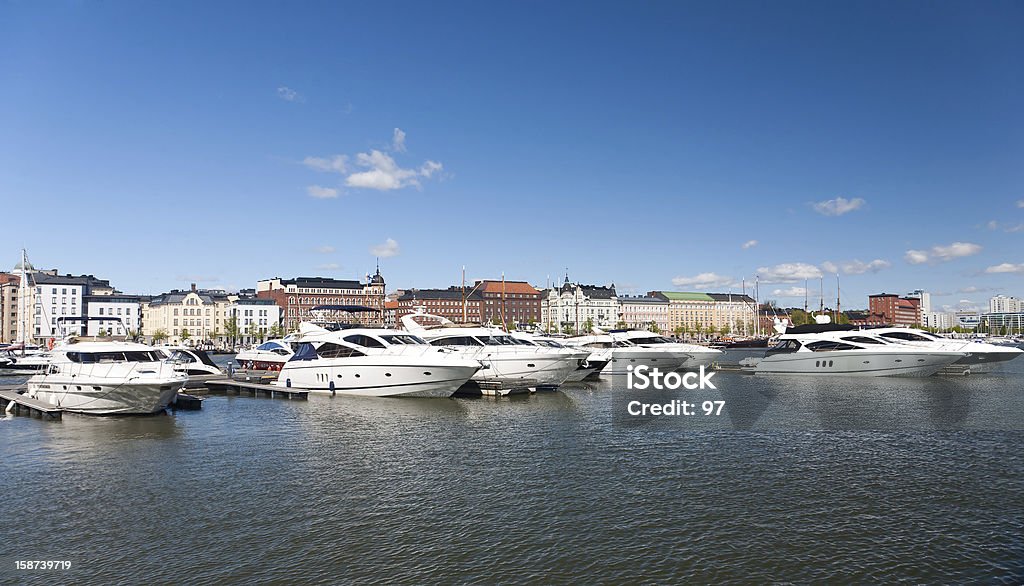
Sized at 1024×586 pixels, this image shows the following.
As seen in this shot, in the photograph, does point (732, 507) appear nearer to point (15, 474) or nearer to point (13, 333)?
point (15, 474)

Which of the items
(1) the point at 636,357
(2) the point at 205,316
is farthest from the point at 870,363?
(2) the point at 205,316

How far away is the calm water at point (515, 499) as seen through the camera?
14078mm

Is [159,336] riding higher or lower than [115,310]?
lower

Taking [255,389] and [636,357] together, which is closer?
[255,389]

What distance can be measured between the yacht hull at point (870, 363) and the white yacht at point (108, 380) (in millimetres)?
46427

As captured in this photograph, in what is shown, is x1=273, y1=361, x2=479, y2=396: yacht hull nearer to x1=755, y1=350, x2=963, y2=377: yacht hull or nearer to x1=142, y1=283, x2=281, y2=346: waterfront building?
x1=755, y1=350, x2=963, y2=377: yacht hull

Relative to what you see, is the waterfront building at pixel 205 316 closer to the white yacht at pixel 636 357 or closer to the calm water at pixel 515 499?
the white yacht at pixel 636 357

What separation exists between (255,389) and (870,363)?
4439 centimetres

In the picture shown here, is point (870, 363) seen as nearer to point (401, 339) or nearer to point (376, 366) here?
point (401, 339)

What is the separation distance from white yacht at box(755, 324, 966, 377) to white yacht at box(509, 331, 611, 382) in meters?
14.8

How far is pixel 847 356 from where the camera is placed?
55344 millimetres

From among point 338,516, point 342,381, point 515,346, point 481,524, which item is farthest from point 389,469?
point 515,346

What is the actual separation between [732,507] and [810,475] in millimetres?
4634

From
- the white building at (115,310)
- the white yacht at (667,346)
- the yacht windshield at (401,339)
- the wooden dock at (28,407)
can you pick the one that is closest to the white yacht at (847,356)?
the white yacht at (667,346)
